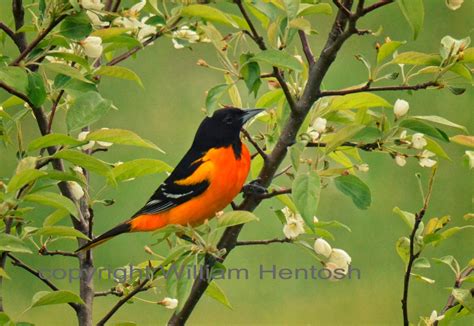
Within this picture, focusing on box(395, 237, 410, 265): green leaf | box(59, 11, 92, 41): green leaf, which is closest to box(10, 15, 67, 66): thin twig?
box(59, 11, 92, 41): green leaf

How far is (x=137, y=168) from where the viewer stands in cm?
173

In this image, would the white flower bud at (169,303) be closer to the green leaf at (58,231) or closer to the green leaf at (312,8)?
the green leaf at (58,231)

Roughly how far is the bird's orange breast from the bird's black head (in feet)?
0.12

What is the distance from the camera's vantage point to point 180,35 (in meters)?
1.60

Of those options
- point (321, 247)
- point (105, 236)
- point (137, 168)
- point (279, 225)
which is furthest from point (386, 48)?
point (279, 225)

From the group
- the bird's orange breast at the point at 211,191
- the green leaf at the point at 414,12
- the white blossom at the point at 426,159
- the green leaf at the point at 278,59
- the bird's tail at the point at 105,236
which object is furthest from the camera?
the bird's orange breast at the point at 211,191

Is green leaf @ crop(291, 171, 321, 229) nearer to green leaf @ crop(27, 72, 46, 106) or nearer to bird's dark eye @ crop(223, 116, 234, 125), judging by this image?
A: green leaf @ crop(27, 72, 46, 106)

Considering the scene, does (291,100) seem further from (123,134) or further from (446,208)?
(446,208)

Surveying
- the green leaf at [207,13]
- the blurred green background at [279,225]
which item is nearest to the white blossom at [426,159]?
the green leaf at [207,13]

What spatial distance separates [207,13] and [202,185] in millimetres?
738

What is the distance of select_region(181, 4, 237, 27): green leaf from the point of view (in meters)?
1.43

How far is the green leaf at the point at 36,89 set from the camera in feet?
4.90

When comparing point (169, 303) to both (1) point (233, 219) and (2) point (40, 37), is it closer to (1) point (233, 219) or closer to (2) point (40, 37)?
(1) point (233, 219)

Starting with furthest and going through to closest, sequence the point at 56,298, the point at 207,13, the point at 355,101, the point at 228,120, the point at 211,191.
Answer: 1. the point at 228,120
2. the point at 211,191
3. the point at 355,101
4. the point at 56,298
5. the point at 207,13
